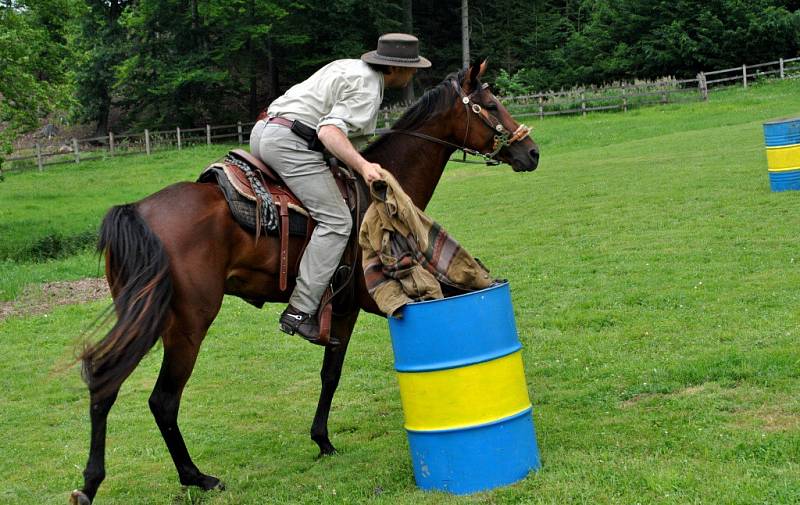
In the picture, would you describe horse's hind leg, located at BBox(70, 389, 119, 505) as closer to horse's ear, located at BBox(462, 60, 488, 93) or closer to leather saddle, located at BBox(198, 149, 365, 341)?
leather saddle, located at BBox(198, 149, 365, 341)

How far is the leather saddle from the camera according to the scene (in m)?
6.00

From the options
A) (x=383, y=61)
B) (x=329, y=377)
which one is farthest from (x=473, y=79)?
(x=329, y=377)

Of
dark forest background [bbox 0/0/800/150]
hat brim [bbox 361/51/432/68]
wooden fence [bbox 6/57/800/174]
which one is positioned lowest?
hat brim [bbox 361/51/432/68]

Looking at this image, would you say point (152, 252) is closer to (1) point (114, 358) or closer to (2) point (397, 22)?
(1) point (114, 358)

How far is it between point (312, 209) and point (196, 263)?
3.12 feet

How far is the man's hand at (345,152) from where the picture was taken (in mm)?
5469

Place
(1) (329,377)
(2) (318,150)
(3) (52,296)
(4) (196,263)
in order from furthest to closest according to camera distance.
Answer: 1. (3) (52,296)
2. (1) (329,377)
3. (2) (318,150)
4. (4) (196,263)

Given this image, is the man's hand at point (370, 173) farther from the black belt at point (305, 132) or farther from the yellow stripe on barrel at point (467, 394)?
the yellow stripe on barrel at point (467, 394)

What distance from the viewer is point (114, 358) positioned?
5250 mm

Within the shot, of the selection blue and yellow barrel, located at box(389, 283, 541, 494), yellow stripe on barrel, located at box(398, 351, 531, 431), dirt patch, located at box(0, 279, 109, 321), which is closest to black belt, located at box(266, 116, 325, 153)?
blue and yellow barrel, located at box(389, 283, 541, 494)

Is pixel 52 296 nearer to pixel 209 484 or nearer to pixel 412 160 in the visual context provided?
pixel 209 484

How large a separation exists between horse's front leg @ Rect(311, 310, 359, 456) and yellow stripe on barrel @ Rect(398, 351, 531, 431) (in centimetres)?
155

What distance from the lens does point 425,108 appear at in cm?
670

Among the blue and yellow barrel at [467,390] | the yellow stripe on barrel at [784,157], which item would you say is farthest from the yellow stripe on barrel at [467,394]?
the yellow stripe on barrel at [784,157]
